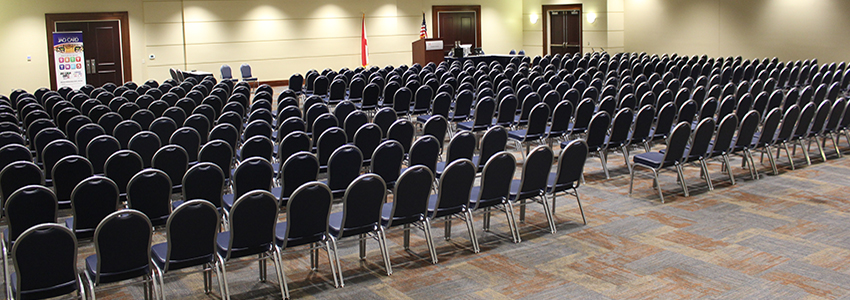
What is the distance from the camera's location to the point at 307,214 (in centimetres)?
470

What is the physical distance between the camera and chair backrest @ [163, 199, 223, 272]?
4.17 metres

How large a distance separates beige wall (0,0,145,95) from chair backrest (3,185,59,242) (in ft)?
50.8

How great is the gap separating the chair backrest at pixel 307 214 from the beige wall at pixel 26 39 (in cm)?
1643

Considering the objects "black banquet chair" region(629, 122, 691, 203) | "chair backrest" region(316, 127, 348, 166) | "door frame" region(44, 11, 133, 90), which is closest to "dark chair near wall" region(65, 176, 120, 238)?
"chair backrest" region(316, 127, 348, 166)

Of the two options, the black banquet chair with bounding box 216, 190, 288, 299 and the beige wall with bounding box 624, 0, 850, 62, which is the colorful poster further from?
the beige wall with bounding box 624, 0, 850, 62

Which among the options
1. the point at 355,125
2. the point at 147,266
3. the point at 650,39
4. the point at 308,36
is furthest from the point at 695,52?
the point at 147,266

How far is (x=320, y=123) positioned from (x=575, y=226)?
3328 millimetres

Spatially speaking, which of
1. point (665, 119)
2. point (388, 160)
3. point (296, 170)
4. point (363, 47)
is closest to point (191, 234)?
point (296, 170)

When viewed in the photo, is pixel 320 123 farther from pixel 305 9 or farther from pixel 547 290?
pixel 305 9

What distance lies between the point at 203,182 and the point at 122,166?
3.72ft

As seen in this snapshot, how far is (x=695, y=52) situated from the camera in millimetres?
20719

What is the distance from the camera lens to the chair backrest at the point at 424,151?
626 centimetres

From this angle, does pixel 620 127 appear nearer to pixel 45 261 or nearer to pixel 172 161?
pixel 172 161

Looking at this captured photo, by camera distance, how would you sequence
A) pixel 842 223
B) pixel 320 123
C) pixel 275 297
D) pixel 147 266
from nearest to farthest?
pixel 147 266 < pixel 275 297 < pixel 842 223 < pixel 320 123
